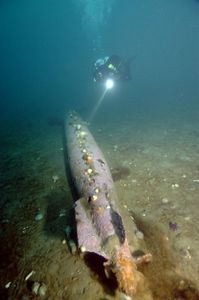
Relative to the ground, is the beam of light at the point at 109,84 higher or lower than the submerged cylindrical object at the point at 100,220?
higher

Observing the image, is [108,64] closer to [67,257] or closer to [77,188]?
[77,188]

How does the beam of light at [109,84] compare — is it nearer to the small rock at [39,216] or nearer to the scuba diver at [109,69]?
the scuba diver at [109,69]

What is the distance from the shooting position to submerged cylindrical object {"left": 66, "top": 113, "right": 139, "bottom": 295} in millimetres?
2973

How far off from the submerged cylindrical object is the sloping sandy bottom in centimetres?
26

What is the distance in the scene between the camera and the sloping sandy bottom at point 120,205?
3.18 m

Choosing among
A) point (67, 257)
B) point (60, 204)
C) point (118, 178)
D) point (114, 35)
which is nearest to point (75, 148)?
point (118, 178)

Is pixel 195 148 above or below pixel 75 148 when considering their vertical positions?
below

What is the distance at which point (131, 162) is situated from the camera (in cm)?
643

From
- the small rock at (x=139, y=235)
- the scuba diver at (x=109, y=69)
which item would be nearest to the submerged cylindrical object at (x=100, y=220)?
the small rock at (x=139, y=235)

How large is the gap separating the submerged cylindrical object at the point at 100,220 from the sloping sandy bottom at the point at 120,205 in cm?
26

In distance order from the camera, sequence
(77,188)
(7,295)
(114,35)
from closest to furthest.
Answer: (7,295), (77,188), (114,35)

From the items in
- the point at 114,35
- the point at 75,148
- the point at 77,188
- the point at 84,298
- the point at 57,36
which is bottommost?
the point at 84,298

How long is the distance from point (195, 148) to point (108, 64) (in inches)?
213

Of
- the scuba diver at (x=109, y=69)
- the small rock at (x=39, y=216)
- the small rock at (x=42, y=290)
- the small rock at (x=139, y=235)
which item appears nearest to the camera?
the small rock at (x=42, y=290)
